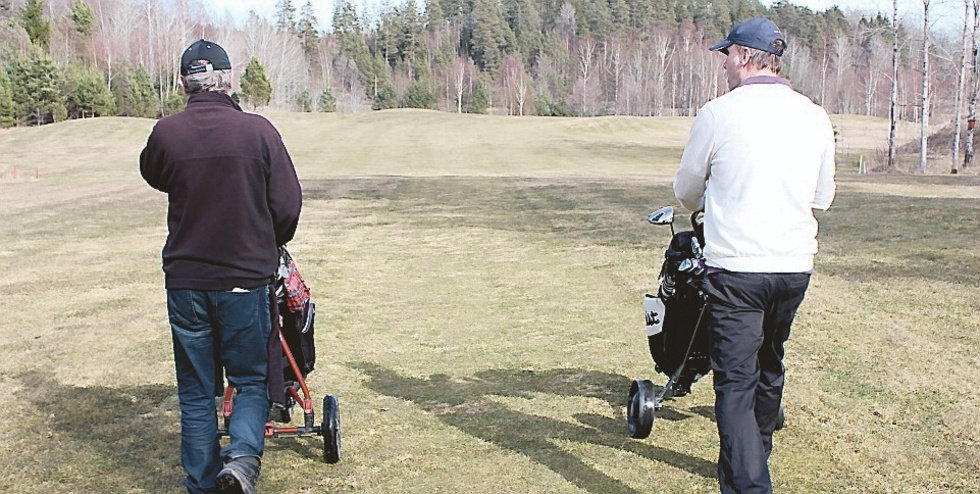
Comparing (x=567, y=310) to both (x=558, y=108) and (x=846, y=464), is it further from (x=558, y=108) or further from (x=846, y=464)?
(x=558, y=108)

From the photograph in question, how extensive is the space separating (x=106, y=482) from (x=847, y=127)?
297ft

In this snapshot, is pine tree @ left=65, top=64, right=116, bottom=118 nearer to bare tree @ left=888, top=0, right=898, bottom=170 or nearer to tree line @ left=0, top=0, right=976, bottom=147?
tree line @ left=0, top=0, right=976, bottom=147

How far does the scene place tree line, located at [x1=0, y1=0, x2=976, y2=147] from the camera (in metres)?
81.6

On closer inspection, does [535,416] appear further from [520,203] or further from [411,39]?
[411,39]

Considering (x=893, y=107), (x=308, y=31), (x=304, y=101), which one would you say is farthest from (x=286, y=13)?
(x=893, y=107)

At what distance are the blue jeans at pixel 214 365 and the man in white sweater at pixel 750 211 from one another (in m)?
2.20

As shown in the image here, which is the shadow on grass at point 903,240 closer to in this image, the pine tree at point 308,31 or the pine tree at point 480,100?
the pine tree at point 480,100

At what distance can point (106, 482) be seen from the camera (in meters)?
5.18

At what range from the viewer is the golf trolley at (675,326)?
5273 millimetres

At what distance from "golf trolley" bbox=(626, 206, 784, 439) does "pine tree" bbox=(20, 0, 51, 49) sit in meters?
93.2

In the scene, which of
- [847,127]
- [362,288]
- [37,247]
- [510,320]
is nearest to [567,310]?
[510,320]

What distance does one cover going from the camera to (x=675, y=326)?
5480mm

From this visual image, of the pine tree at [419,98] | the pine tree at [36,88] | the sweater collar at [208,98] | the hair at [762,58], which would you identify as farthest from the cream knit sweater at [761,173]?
the pine tree at [419,98]

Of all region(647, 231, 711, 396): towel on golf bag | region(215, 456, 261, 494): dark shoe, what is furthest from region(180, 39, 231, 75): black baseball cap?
region(647, 231, 711, 396): towel on golf bag
